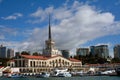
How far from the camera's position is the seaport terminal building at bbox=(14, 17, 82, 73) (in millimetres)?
107137

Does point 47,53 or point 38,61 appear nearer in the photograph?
point 38,61

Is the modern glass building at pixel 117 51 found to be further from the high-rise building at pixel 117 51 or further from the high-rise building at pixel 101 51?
the high-rise building at pixel 101 51

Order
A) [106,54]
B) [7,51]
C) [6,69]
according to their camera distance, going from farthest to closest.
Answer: [106,54] < [7,51] < [6,69]

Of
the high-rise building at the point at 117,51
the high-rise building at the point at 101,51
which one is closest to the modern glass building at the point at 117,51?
the high-rise building at the point at 117,51

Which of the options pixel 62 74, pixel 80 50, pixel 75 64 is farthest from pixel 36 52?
pixel 62 74

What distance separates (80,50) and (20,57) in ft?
257

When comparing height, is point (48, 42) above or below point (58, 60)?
above

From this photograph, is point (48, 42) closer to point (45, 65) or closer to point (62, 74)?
point (45, 65)

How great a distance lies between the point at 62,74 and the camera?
78.6 m

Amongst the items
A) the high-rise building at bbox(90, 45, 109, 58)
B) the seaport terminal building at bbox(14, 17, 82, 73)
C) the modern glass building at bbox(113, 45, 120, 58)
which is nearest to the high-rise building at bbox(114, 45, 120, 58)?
the modern glass building at bbox(113, 45, 120, 58)

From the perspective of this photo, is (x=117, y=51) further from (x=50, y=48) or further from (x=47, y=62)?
(x=47, y=62)

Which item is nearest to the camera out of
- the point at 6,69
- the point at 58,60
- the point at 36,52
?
the point at 6,69

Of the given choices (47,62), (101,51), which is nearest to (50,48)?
(47,62)

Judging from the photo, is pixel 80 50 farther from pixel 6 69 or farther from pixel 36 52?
pixel 6 69
